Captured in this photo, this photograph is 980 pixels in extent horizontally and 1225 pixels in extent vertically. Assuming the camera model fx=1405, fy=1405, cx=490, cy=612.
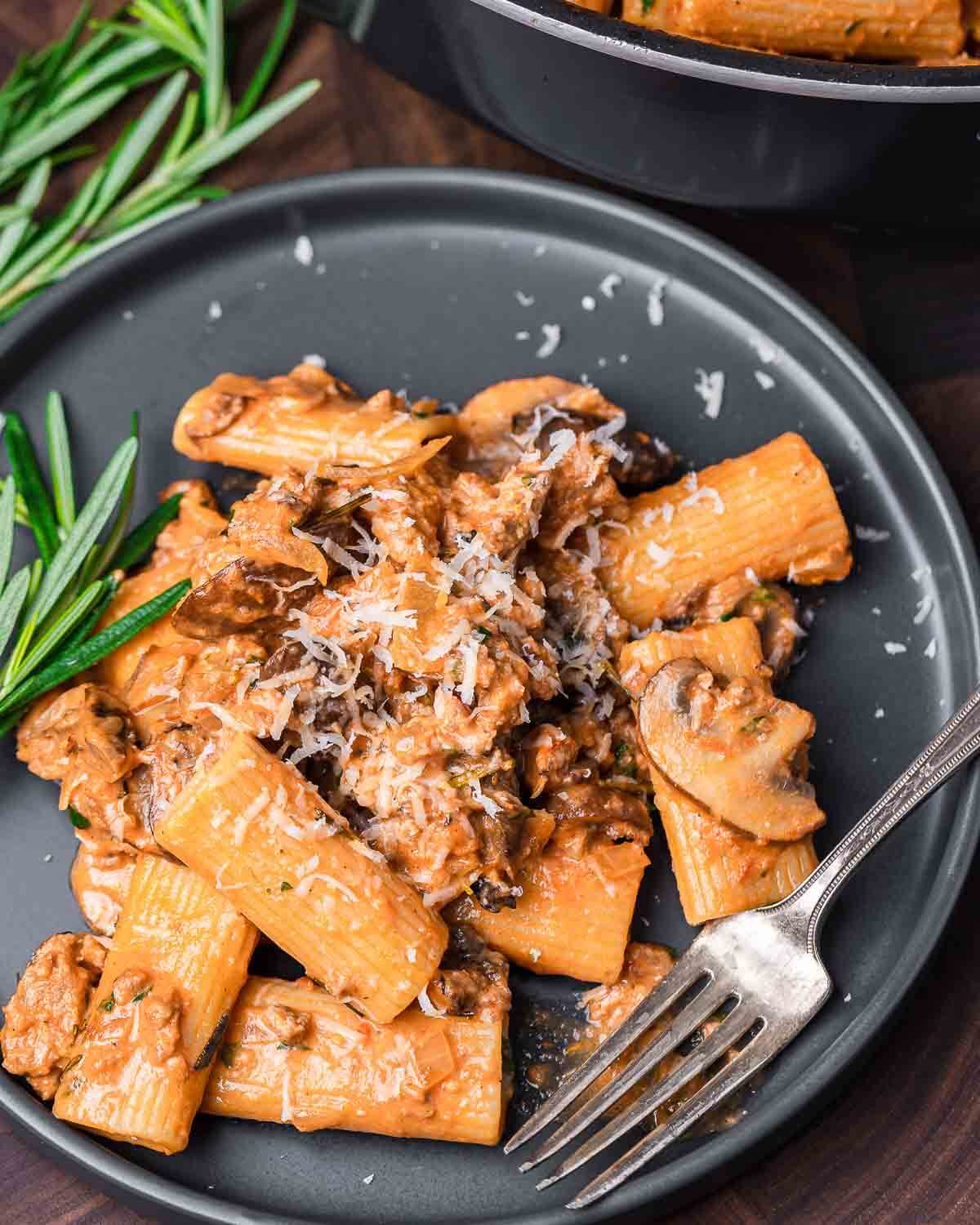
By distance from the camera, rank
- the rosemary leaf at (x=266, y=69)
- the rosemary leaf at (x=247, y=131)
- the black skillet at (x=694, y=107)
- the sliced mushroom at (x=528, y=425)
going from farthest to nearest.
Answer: the rosemary leaf at (x=266, y=69) < the rosemary leaf at (x=247, y=131) < the sliced mushroom at (x=528, y=425) < the black skillet at (x=694, y=107)

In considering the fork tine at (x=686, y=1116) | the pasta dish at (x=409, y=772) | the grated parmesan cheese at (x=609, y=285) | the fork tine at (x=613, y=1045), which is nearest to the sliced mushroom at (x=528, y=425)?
the pasta dish at (x=409, y=772)

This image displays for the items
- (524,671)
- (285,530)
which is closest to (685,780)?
(524,671)

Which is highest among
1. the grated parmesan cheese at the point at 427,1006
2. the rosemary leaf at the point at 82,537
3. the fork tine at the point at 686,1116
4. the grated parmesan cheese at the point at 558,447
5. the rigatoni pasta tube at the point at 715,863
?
the grated parmesan cheese at the point at 558,447

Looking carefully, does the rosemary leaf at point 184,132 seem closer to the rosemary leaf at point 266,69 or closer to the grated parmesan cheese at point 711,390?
the rosemary leaf at point 266,69

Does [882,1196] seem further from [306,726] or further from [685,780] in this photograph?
[306,726]

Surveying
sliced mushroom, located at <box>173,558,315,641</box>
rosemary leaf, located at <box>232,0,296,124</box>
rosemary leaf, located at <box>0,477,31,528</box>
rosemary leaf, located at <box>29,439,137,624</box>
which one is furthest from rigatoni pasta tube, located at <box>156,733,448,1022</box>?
rosemary leaf, located at <box>232,0,296,124</box>

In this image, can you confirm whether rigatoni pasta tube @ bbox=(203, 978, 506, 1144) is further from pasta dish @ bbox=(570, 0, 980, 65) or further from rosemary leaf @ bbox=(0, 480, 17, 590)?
pasta dish @ bbox=(570, 0, 980, 65)

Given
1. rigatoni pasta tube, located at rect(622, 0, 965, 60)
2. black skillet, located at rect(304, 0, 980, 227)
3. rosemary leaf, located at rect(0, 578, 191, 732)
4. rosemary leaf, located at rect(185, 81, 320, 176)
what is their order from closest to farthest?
black skillet, located at rect(304, 0, 980, 227) < rigatoni pasta tube, located at rect(622, 0, 965, 60) < rosemary leaf, located at rect(0, 578, 191, 732) < rosemary leaf, located at rect(185, 81, 320, 176)
